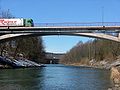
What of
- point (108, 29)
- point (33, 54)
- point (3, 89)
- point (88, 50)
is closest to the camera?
point (3, 89)

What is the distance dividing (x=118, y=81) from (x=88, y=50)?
119 m

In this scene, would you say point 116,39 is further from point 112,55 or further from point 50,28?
point 112,55

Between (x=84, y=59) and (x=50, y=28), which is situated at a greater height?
(x=50, y=28)

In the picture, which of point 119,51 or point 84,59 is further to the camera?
point 84,59

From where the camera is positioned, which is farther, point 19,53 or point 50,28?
point 19,53

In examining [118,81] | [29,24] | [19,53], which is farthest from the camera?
[19,53]

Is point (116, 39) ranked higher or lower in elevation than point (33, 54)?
higher

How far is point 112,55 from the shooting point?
114 m

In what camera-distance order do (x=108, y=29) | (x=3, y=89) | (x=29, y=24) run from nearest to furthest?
1. (x=3, y=89)
2. (x=108, y=29)
3. (x=29, y=24)

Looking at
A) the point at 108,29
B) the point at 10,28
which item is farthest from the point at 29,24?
the point at 108,29

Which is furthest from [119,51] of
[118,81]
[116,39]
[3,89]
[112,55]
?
[3,89]

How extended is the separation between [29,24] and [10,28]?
3.80 m

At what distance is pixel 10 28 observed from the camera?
7531cm

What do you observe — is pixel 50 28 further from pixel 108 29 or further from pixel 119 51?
pixel 119 51
